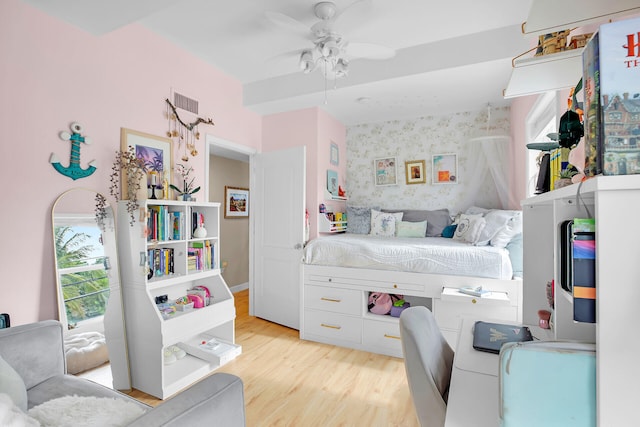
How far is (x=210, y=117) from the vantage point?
311 centimetres

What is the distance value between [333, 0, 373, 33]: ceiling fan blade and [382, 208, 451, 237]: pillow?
2505 mm

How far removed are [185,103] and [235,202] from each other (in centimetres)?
235

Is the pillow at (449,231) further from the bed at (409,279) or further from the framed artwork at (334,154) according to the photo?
the framed artwork at (334,154)

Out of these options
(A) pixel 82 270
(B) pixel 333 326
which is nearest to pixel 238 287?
(B) pixel 333 326

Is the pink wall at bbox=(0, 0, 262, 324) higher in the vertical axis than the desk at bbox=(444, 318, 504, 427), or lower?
higher

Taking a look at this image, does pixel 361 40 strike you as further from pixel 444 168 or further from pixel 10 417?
pixel 10 417

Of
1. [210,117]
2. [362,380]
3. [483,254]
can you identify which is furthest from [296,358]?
[210,117]

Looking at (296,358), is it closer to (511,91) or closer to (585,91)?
(511,91)

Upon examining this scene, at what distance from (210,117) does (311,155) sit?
119cm

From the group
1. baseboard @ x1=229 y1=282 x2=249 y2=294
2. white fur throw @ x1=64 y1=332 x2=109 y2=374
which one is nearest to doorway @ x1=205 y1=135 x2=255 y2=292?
baseboard @ x1=229 y1=282 x2=249 y2=294

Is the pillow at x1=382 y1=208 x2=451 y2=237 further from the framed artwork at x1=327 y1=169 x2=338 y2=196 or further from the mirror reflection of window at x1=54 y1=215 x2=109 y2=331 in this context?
the mirror reflection of window at x1=54 y1=215 x2=109 y2=331

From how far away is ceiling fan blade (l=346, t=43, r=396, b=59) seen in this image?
83.5 inches

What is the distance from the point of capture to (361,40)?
2631 millimetres

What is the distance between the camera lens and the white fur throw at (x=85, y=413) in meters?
0.94
